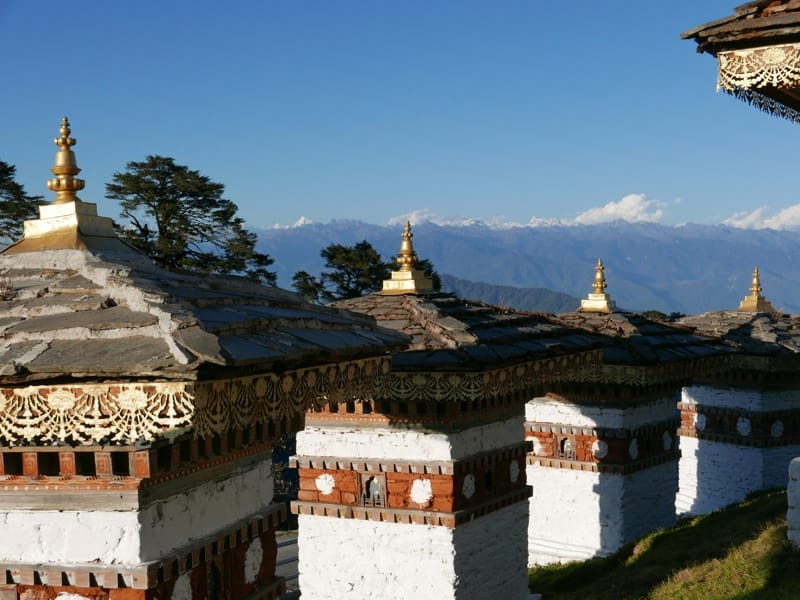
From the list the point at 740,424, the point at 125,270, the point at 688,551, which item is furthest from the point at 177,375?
the point at 740,424

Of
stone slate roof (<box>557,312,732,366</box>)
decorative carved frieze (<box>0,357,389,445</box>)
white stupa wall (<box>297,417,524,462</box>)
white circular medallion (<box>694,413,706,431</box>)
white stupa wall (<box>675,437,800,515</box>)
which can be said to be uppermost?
decorative carved frieze (<box>0,357,389,445</box>)

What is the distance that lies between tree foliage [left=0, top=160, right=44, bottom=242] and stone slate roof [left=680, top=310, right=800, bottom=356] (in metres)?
19.4

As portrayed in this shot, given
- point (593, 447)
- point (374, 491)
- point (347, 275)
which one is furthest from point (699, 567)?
point (347, 275)

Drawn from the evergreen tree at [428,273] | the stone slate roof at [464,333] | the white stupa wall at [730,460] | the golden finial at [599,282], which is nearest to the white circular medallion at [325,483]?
the stone slate roof at [464,333]

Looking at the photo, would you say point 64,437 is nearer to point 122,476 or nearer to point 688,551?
point 122,476

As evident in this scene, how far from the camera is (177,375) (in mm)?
3818

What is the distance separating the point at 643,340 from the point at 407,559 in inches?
204

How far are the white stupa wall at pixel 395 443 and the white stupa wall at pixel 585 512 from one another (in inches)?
133

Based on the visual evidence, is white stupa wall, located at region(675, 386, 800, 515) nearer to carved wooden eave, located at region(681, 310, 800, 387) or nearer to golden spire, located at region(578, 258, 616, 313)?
carved wooden eave, located at region(681, 310, 800, 387)

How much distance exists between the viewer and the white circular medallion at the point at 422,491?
845cm

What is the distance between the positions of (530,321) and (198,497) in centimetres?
577

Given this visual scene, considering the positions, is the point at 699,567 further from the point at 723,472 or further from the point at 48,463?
the point at 48,463

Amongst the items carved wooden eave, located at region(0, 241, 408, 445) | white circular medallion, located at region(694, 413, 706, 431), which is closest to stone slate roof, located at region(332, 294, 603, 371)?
carved wooden eave, located at region(0, 241, 408, 445)

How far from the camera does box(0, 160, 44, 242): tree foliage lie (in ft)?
89.9
